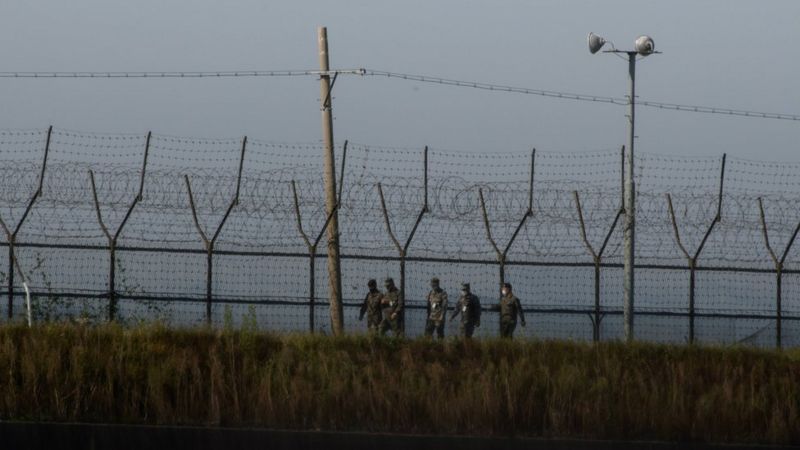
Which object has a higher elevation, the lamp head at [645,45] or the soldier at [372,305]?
the lamp head at [645,45]

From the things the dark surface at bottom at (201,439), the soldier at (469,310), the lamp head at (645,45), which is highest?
the lamp head at (645,45)

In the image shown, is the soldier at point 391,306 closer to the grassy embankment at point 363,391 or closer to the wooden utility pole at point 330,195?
the wooden utility pole at point 330,195

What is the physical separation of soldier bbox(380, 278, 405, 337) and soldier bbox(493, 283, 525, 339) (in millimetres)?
1380

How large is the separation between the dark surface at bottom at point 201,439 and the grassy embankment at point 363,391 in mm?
766

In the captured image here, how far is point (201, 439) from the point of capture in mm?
11992

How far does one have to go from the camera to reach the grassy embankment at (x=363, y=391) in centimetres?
1298

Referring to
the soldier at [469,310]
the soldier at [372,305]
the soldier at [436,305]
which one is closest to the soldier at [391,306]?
the soldier at [372,305]

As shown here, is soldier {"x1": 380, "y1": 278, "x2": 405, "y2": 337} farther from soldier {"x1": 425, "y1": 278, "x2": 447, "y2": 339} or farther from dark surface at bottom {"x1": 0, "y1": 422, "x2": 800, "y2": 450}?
dark surface at bottom {"x1": 0, "y1": 422, "x2": 800, "y2": 450}

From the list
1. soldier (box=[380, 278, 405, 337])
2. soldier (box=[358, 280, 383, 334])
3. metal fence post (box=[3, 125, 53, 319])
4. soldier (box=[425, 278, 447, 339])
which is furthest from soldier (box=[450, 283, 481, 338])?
metal fence post (box=[3, 125, 53, 319])

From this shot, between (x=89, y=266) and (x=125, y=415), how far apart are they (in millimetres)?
6782

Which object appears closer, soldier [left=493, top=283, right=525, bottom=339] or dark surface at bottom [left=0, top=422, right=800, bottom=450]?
dark surface at bottom [left=0, top=422, right=800, bottom=450]

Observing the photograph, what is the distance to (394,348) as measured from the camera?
14.8m

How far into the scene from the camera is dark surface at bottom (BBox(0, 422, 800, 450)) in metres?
12.0

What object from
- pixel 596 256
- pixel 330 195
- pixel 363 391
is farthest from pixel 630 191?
pixel 363 391
